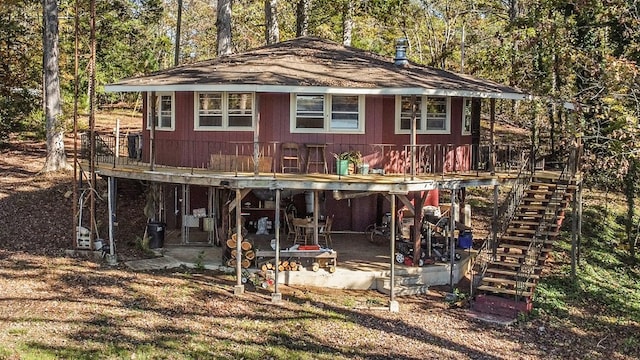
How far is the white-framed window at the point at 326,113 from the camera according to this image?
1794 cm

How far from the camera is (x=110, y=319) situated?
497 inches

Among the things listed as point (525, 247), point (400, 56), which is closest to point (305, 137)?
point (400, 56)

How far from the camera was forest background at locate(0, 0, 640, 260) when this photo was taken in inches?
696

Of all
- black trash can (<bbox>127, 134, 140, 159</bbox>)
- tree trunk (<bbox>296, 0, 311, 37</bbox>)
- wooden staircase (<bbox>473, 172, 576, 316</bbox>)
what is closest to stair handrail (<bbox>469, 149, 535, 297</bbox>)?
wooden staircase (<bbox>473, 172, 576, 316</bbox>)

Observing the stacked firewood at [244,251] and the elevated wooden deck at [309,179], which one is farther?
the stacked firewood at [244,251]

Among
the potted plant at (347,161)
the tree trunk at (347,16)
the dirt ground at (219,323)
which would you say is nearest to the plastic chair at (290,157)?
the potted plant at (347,161)

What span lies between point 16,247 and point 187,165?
218 inches

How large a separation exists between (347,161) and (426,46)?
32.5m

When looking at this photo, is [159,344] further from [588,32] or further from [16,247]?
[588,32]

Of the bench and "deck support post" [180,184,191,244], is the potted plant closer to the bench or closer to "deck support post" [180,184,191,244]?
the bench

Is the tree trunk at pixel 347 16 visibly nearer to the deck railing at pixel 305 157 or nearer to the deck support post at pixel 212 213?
the deck railing at pixel 305 157

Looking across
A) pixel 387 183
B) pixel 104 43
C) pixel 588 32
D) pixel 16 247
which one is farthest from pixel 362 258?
pixel 104 43

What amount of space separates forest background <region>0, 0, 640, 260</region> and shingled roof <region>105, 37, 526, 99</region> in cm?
205

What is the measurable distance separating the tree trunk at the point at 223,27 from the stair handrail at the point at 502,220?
43.4 ft
